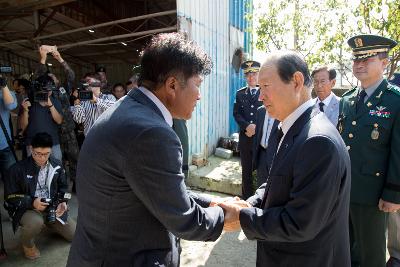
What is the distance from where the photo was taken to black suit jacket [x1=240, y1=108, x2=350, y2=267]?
56.6 inches

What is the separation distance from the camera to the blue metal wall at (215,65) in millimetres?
6093

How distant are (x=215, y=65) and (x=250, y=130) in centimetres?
258

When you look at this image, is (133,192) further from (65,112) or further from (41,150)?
A: (65,112)

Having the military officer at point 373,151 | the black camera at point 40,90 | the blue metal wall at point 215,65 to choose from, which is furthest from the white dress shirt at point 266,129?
the black camera at point 40,90

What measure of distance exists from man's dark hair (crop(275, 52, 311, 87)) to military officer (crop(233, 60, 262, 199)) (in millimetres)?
3235

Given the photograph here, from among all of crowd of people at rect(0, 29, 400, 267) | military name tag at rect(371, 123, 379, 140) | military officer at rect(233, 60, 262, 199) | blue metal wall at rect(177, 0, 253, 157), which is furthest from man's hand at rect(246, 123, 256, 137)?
crowd of people at rect(0, 29, 400, 267)

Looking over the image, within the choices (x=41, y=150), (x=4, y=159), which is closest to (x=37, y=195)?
(x=41, y=150)

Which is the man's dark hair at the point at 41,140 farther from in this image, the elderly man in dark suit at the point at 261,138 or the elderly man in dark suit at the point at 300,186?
the elderly man in dark suit at the point at 300,186

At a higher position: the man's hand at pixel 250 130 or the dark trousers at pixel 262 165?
the man's hand at pixel 250 130

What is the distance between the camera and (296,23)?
255 inches

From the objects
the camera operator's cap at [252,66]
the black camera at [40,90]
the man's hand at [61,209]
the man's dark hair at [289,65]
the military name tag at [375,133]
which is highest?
the camera operator's cap at [252,66]

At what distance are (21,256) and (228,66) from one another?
5.65 metres

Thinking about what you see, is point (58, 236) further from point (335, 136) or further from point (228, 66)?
point (228, 66)

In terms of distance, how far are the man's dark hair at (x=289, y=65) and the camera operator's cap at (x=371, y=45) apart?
146 cm
